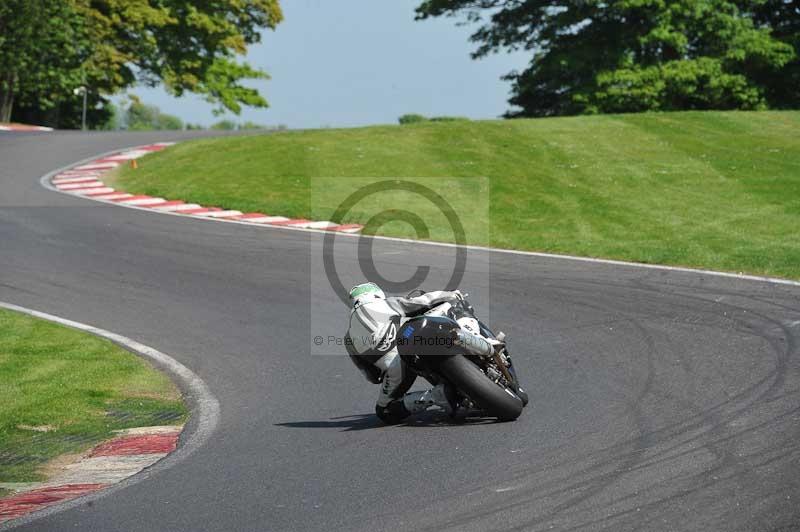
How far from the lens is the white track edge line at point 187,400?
231 inches

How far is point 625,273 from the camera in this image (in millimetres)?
13594

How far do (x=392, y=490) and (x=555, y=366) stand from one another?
355cm

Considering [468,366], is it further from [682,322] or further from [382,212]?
[382,212]

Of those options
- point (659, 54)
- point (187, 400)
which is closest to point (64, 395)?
point (187, 400)

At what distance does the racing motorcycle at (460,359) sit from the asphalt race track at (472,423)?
187mm

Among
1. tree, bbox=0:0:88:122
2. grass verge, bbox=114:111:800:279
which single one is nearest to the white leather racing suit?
grass verge, bbox=114:111:800:279

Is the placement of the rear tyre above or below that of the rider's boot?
above

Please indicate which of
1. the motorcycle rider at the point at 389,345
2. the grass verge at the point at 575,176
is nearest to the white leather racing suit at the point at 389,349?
the motorcycle rider at the point at 389,345

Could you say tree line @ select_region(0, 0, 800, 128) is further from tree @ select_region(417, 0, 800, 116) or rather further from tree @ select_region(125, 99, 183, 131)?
tree @ select_region(125, 99, 183, 131)

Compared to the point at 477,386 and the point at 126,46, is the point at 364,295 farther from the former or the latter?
the point at 126,46

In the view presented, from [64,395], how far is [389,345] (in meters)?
3.28

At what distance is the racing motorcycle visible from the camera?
698cm

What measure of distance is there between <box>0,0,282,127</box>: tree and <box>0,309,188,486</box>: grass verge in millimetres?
33690

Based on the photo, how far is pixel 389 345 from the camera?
7.20 meters
